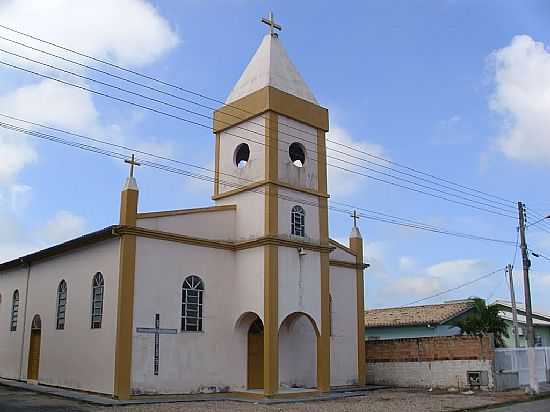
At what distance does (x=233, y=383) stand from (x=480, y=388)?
879 centimetres

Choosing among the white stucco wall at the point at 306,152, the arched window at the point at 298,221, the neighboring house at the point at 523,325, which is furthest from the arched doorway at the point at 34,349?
the neighboring house at the point at 523,325

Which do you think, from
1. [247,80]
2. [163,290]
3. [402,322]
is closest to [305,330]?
[163,290]

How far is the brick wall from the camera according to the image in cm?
2269

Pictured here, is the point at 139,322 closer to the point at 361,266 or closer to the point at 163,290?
the point at 163,290

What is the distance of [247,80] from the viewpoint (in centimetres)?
2322

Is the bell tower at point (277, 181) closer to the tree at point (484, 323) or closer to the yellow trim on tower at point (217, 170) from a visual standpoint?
the yellow trim on tower at point (217, 170)

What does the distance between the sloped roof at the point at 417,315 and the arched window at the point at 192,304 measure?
50.4 feet

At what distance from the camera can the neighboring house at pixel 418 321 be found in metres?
31.9

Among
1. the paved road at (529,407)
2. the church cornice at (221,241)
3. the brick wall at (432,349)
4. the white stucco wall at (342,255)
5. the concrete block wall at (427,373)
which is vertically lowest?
the paved road at (529,407)

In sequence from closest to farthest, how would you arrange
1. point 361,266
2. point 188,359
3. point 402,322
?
point 188,359 → point 361,266 → point 402,322

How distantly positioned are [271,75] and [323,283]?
294 inches

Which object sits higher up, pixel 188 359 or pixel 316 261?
pixel 316 261

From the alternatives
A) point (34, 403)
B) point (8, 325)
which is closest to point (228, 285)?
point (34, 403)

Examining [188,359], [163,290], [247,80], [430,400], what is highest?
[247,80]
